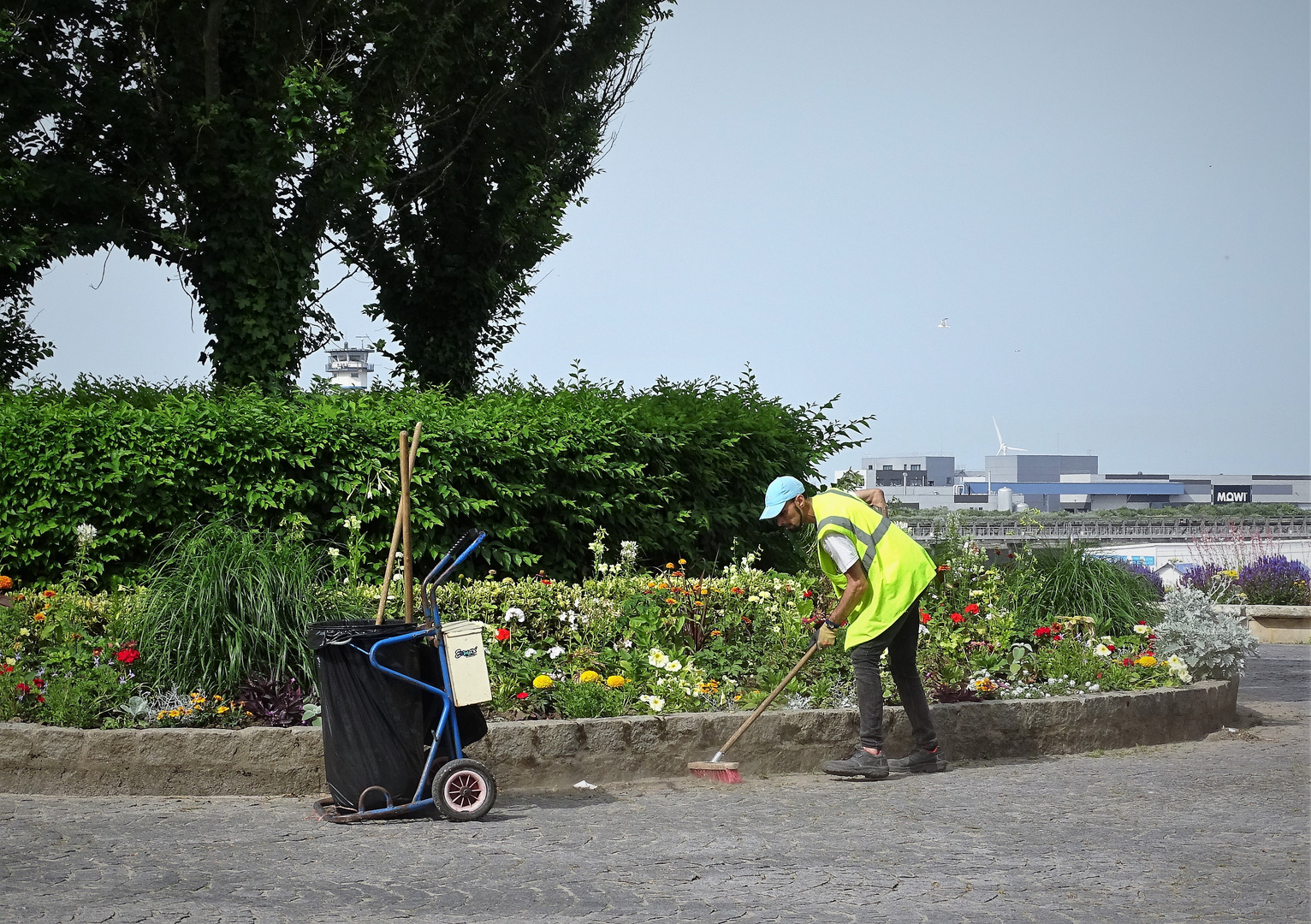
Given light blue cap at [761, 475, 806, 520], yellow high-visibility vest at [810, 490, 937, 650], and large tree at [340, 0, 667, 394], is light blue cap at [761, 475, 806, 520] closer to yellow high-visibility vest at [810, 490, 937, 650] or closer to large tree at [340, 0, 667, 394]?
yellow high-visibility vest at [810, 490, 937, 650]

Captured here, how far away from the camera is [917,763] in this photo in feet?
22.0

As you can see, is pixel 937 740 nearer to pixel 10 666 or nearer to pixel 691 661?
pixel 691 661

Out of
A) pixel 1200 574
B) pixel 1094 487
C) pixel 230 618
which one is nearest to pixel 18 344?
pixel 230 618

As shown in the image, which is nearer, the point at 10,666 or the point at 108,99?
the point at 10,666

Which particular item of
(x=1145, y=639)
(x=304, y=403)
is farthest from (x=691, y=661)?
(x=304, y=403)

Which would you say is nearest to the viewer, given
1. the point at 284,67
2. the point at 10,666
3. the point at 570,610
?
the point at 10,666

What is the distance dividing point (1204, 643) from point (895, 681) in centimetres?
315

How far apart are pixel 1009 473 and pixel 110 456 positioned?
9554cm

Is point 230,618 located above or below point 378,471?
below

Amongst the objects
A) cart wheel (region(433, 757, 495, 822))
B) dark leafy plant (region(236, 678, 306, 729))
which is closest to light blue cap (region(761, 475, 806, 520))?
cart wheel (region(433, 757, 495, 822))

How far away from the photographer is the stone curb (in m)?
5.95

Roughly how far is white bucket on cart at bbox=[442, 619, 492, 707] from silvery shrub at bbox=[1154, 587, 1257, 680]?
17.8 feet

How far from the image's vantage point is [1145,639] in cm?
866

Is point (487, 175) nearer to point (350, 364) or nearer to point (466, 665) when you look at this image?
point (466, 665)
